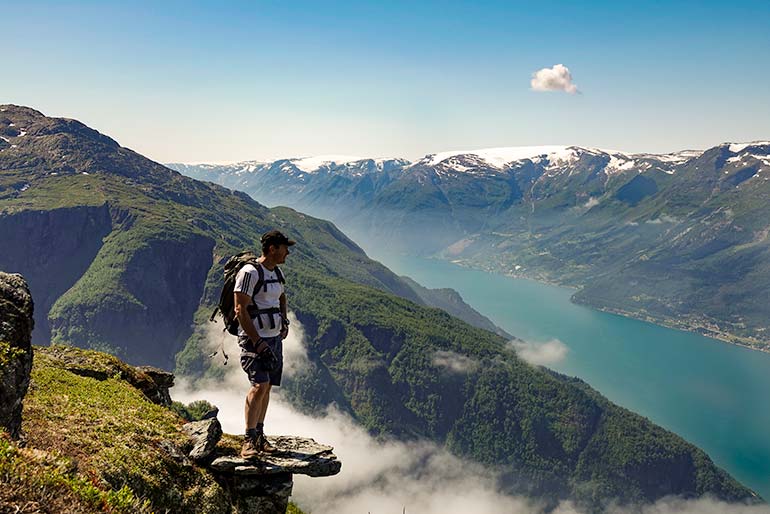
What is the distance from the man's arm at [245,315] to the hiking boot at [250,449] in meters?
2.46

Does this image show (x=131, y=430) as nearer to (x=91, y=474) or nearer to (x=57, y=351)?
(x=91, y=474)

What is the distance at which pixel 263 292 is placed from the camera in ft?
34.8

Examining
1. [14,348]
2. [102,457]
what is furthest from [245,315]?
[14,348]

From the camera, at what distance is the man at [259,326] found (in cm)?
1034

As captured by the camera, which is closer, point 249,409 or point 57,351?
point 249,409

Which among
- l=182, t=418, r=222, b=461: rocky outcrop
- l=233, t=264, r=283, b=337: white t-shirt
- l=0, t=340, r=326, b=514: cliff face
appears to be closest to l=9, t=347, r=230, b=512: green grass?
l=0, t=340, r=326, b=514: cliff face

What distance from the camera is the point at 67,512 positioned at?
5637mm

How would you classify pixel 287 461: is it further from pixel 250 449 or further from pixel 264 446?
pixel 250 449

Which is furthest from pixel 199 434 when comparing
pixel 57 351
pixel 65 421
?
pixel 57 351

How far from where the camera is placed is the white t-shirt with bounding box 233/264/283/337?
1034 cm

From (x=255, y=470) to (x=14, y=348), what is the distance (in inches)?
220

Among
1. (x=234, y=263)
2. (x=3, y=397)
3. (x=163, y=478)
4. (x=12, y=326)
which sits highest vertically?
(x=234, y=263)

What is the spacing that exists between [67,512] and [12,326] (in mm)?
5815

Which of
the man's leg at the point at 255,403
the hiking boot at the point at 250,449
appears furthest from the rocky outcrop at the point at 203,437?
the man's leg at the point at 255,403
